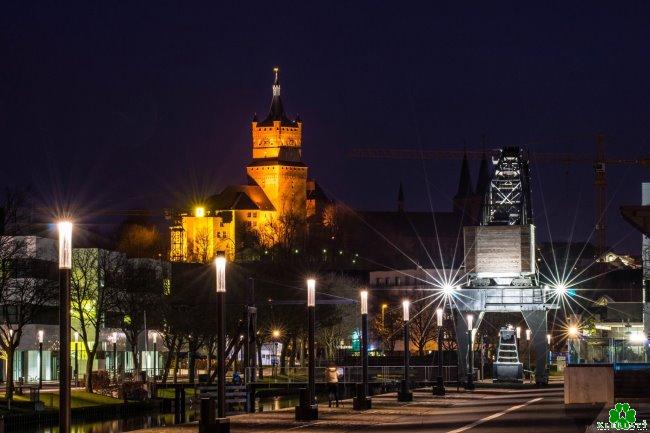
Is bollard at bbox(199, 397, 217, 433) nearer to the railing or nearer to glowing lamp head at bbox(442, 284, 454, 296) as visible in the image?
glowing lamp head at bbox(442, 284, 454, 296)

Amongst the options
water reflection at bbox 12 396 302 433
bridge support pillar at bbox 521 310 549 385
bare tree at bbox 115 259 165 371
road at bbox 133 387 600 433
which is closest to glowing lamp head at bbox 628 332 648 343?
bridge support pillar at bbox 521 310 549 385

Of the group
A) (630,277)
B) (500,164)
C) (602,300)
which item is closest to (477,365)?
(500,164)

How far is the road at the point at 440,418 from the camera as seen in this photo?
36.8 m

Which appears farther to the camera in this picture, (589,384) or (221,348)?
(589,384)

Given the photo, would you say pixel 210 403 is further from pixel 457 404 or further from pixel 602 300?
pixel 602 300

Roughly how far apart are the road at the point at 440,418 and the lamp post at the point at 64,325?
1287cm

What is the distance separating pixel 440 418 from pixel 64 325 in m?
19.6

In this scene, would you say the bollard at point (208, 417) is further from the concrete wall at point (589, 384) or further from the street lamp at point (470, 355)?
the street lamp at point (470, 355)

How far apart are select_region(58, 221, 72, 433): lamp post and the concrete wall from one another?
83.1ft

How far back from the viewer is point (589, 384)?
47.6 meters

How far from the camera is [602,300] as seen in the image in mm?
150000

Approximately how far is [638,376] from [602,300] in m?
98.7

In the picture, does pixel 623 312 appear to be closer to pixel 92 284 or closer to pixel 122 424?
pixel 92 284

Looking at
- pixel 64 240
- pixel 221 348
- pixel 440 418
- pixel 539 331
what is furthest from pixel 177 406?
pixel 539 331
